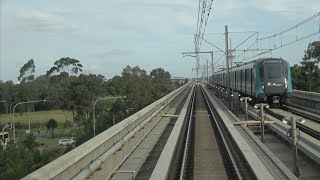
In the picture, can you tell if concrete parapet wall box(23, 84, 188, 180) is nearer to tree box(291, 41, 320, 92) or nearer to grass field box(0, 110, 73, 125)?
tree box(291, 41, 320, 92)

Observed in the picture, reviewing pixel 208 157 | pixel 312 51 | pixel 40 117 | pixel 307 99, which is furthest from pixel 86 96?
pixel 208 157

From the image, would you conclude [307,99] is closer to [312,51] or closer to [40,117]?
[312,51]

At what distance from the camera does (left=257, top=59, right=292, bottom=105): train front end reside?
30.5 meters

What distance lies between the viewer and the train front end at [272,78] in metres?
30.5

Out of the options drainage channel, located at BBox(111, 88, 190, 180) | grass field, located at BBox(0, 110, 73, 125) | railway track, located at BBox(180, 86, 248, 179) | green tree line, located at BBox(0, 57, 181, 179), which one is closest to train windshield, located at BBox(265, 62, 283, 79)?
railway track, located at BBox(180, 86, 248, 179)

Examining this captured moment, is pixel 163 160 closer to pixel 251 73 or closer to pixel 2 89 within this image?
pixel 251 73

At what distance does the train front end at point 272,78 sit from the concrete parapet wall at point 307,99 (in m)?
1.60

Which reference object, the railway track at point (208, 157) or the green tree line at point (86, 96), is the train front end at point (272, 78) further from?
the green tree line at point (86, 96)

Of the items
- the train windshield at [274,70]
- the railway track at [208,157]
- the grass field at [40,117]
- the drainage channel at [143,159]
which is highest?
the train windshield at [274,70]

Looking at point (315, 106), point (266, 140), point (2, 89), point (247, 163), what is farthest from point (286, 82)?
point (2, 89)

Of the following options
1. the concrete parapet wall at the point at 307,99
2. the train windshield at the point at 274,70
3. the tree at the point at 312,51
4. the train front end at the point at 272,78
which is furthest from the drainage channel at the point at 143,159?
the tree at the point at 312,51

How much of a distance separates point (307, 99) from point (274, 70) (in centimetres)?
348

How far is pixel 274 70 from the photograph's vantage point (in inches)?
1209

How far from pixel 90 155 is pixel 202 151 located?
880 cm
